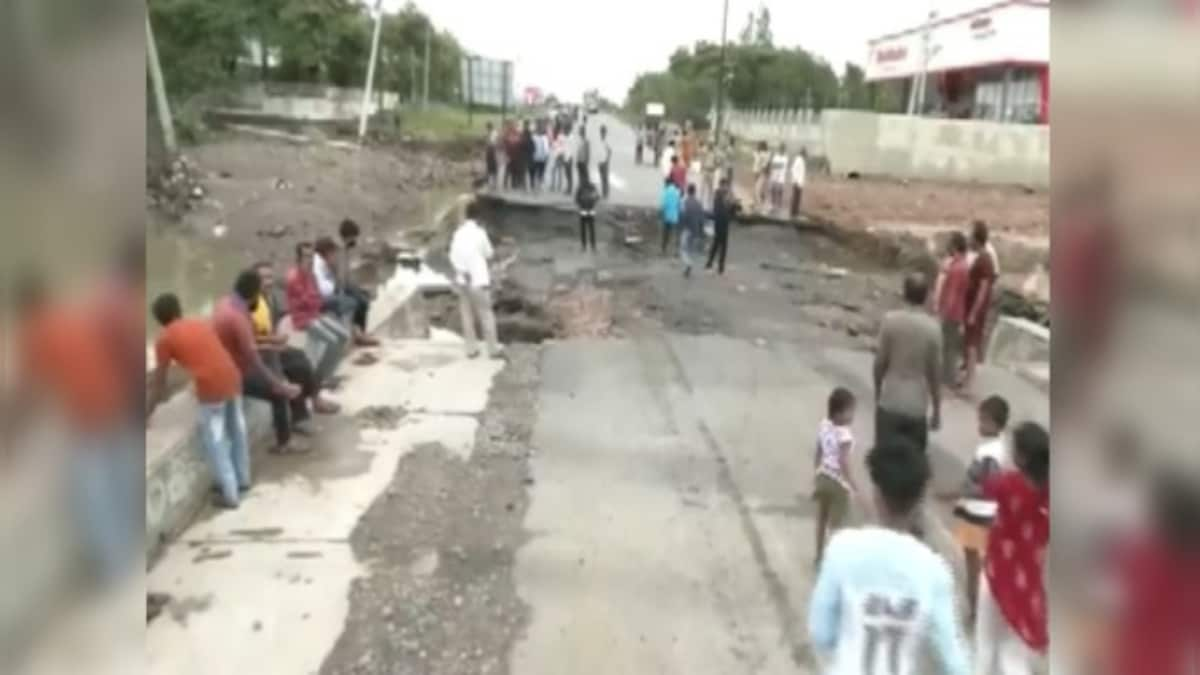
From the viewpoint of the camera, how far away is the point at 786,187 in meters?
27.8

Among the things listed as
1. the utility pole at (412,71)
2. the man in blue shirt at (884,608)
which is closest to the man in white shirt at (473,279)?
the man in blue shirt at (884,608)

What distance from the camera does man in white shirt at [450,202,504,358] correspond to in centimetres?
1137

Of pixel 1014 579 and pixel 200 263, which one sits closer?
pixel 1014 579

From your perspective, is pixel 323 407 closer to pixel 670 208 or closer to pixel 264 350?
pixel 264 350

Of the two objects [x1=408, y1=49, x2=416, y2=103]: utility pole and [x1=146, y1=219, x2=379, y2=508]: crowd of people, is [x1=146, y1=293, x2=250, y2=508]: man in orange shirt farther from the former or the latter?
A: [x1=408, y1=49, x2=416, y2=103]: utility pole

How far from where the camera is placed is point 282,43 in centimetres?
4128

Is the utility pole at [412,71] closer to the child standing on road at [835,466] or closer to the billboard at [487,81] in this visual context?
the billboard at [487,81]

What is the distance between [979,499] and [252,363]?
412cm

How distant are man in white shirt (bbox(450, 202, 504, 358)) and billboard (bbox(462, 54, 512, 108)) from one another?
3818 centimetres

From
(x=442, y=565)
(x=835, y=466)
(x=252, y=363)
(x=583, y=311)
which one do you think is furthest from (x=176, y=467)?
(x=583, y=311)

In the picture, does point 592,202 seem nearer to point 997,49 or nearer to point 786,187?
point 786,187

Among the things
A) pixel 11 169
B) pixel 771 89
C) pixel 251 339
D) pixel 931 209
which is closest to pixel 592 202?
pixel 931 209

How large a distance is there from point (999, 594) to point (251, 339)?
15.9ft

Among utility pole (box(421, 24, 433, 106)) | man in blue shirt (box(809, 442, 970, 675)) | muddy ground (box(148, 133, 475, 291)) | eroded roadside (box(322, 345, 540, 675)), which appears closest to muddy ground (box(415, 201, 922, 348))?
muddy ground (box(148, 133, 475, 291))
